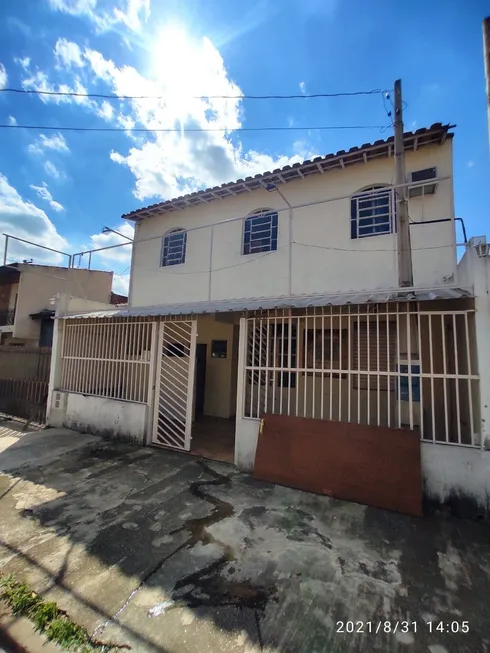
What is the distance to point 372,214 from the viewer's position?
724 centimetres

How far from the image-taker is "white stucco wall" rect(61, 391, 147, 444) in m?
6.75

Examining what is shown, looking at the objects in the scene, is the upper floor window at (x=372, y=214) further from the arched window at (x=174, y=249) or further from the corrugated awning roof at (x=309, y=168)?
the arched window at (x=174, y=249)

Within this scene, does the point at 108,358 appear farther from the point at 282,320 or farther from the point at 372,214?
the point at 372,214

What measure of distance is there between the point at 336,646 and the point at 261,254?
7.41 meters

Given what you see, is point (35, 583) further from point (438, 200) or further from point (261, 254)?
point (438, 200)

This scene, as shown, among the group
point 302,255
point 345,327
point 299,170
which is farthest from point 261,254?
point 345,327

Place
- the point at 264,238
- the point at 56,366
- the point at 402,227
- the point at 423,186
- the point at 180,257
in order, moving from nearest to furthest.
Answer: the point at 402,227 < the point at 423,186 < the point at 56,366 < the point at 264,238 < the point at 180,257

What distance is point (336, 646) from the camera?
2104 millimetres

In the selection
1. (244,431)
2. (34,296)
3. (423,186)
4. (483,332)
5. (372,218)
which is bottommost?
(244,431)

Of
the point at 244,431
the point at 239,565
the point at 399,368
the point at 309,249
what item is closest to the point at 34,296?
the point at 309,249

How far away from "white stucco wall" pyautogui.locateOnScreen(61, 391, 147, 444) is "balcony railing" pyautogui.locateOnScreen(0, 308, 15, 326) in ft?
41.9

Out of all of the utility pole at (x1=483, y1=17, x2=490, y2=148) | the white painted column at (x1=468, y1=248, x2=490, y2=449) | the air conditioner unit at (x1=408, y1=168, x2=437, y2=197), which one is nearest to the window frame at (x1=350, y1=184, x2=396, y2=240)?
the air conditioner unit at (x1=408, y1=168, x2=437, y2=197)

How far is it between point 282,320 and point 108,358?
4.66 metres
